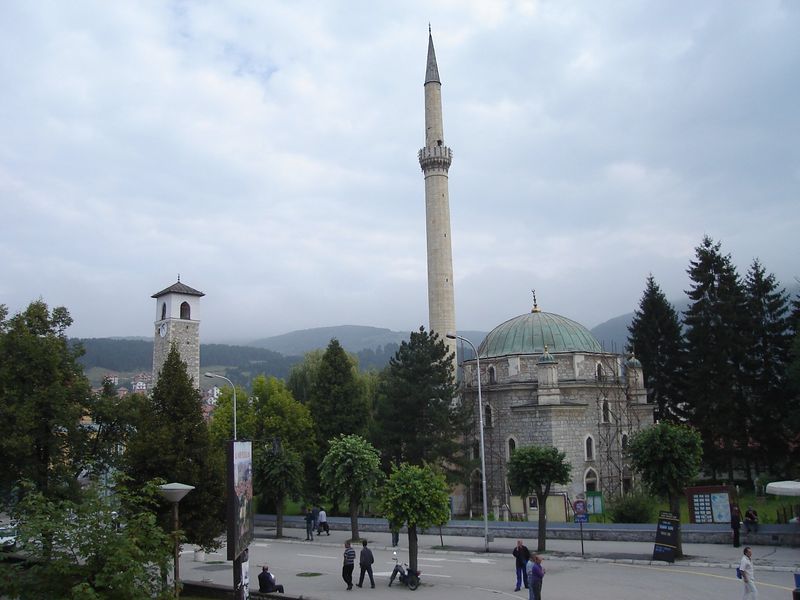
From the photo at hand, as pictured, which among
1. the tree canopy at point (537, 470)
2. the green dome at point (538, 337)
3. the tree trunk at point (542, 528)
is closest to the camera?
the tree trunk at point (542, 528)

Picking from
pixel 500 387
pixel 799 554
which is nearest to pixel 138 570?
pixel 799 554

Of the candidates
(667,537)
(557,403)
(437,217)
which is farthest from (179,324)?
(667,537)

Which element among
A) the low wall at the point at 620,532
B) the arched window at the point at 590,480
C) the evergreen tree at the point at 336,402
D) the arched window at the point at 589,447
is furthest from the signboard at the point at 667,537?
the evergreen tree at the point at 336,402

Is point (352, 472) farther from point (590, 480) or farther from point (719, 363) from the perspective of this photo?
point (719, 363)

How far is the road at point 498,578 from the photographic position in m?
17.1

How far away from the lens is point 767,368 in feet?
146

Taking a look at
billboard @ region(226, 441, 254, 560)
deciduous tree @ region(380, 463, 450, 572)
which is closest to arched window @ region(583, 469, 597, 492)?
deciduous tree @ region(380, 463, 450, 572)

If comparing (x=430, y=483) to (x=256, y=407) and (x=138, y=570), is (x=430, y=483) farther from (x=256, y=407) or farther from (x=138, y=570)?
(x=256, y=407)

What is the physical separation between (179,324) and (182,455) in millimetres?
31806

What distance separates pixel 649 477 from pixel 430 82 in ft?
121

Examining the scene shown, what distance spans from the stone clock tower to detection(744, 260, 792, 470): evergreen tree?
37458mm

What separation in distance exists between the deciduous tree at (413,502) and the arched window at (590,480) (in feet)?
77.3

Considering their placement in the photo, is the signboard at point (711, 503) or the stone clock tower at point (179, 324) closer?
the signboard at point (711, 503)

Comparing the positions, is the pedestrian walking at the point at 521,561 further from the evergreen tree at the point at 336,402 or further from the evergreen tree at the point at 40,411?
the evergreen tree at the point at 336,402
